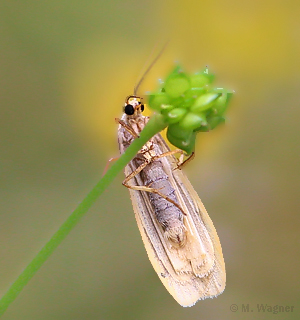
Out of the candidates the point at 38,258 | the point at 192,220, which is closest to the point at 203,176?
the point at 192,220

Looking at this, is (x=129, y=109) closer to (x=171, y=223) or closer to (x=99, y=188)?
(x=171, y=223)

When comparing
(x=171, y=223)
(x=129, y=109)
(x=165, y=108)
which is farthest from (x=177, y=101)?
(x=171, y=223)

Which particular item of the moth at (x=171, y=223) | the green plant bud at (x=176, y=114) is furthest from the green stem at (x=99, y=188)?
the moth at (x=171, y=223)

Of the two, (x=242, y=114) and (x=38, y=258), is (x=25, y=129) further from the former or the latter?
(x=38, y=258)

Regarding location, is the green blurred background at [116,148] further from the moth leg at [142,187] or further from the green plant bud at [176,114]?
the green plant bud at [176,114]

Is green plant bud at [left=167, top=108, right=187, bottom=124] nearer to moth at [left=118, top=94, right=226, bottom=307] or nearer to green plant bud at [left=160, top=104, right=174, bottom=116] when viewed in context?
green plant bud at [left=160, top=104, right=174, bottom=116]

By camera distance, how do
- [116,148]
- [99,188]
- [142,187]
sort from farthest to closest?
[116,148] → [142,187] → [99,188]

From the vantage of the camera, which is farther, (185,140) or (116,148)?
(116,148)
